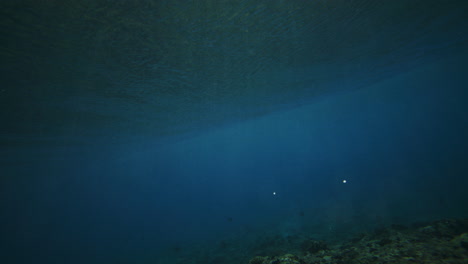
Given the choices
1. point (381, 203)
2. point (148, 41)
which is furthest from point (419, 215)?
point (148, 41)

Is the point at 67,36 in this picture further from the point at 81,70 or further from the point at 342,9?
the point at 342,9

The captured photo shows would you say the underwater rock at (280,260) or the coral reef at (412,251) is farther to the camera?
the underwater rock at (280,260)

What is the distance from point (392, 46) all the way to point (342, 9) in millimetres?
9273

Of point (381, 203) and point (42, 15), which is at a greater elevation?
point (42, 15)

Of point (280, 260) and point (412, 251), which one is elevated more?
point (412, 251)

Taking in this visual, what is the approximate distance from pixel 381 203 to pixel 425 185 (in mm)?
9212

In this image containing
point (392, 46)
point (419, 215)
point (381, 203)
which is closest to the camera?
point (392, 46)

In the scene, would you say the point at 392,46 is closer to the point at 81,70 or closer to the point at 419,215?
the point at 419,215

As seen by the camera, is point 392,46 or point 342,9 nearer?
point 342,9

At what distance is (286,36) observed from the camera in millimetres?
8797

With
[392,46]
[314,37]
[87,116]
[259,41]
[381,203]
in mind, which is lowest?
[381,203]

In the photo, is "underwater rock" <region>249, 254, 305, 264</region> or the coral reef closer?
the coral reef

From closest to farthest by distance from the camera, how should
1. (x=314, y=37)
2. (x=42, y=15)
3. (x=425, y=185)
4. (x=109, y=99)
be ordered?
(x=42, y=15)
(x=314, y=37)
(x=109, y=99)
(x=425, y=185)

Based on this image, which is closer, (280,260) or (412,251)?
(412,251)
